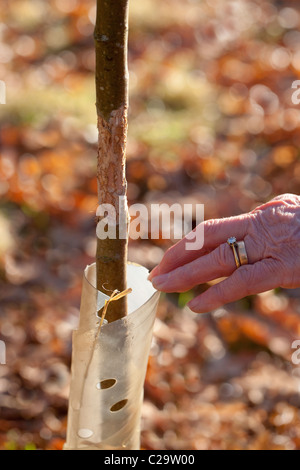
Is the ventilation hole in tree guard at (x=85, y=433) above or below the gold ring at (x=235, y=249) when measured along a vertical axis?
below

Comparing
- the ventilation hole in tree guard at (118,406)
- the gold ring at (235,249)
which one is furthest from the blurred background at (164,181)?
the gold ring at (235,249)

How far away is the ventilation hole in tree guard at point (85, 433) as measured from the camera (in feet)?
6.01

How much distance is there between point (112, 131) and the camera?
60.0 inches

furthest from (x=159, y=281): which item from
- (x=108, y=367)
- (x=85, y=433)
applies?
(x=85, y=433)

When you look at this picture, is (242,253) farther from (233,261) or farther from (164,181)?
(164,181)

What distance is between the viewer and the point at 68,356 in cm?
286

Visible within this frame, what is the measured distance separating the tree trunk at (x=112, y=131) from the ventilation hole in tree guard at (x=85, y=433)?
378 millimetres

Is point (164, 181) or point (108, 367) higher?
point (164, 181)

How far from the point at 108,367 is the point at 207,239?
0.47 metres

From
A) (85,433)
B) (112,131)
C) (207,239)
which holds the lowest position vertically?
(85,433)

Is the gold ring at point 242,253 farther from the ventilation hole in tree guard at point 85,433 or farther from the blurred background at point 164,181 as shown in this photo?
the blurred background at point 164,181

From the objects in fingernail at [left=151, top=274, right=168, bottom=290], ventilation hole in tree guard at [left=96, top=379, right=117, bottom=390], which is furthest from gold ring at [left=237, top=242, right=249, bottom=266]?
ventilation hole in tree guard at [left=96, top=379, right=117, bottom=390]

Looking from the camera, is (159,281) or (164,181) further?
(164,181)

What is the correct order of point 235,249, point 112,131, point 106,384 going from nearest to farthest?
point 112,131 < point 235,249 < point 106,384
